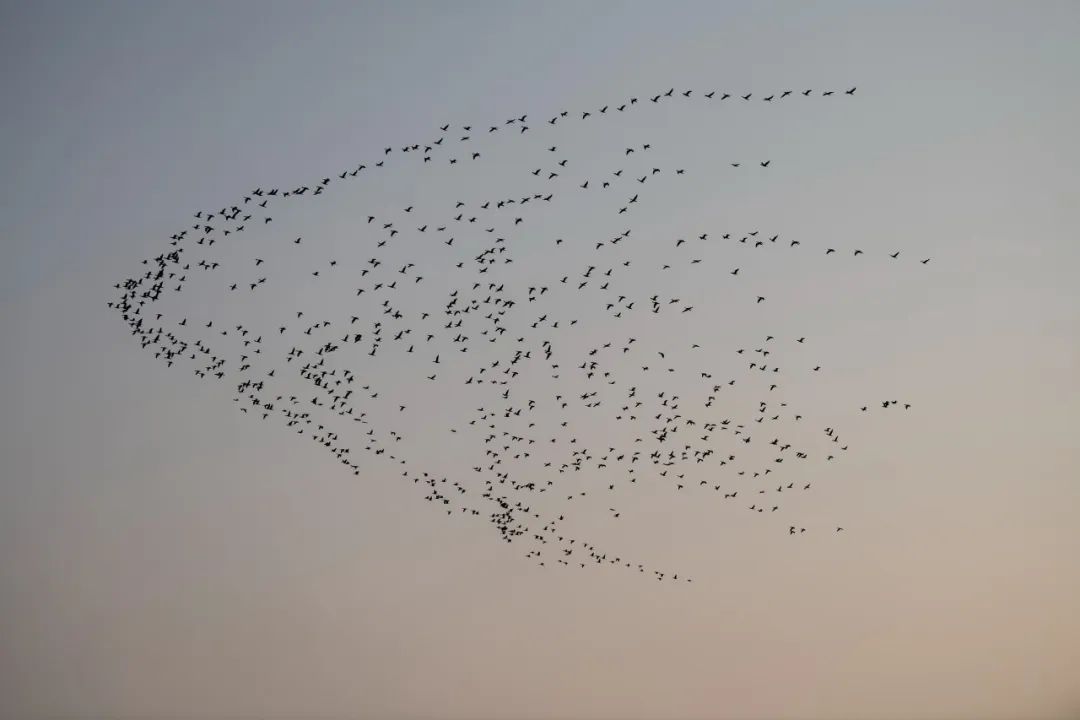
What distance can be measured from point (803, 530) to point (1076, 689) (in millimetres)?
3383

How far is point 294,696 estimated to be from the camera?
42.6 feet

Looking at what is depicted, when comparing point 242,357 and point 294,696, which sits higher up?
point 242,357

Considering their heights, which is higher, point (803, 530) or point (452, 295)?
point (452, 295)

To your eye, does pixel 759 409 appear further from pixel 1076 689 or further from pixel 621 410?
pixel 1076 689

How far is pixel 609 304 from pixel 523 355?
45.4 inches

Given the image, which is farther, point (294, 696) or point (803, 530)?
point (294, 696)

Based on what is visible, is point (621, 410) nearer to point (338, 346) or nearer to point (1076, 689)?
point (338, 346)

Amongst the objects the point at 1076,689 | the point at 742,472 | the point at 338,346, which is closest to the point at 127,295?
the point at 338,346

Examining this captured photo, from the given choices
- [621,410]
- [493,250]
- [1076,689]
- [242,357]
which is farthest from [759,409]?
[242,357]

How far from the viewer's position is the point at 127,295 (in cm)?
1339

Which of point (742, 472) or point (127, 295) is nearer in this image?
point (742, 472)

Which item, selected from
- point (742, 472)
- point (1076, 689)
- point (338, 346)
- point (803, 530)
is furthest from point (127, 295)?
point (1076, 689)

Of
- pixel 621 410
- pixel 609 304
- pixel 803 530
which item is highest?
pixel 609 304

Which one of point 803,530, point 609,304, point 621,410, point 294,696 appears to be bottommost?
point 294,696
